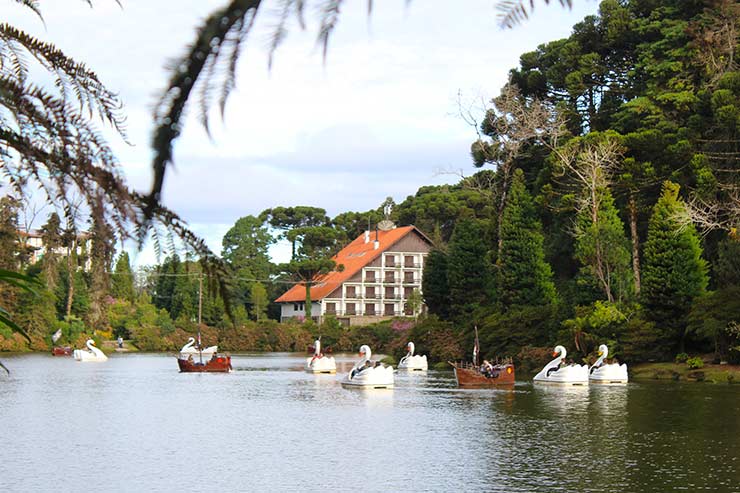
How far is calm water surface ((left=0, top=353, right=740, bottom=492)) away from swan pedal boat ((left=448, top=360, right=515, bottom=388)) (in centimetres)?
68

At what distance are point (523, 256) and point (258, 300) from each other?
38.9 meters

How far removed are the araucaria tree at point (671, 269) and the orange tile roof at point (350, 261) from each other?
140 feet

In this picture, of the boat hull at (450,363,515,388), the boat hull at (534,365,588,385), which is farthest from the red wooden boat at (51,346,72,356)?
the boat hull at (534,365,588,385)

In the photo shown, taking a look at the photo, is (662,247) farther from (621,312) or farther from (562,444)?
(562,444)

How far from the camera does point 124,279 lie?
7.06 feet

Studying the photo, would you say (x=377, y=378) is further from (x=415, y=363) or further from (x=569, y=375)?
(x=415, y=363)

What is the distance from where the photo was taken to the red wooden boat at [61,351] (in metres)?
57.1

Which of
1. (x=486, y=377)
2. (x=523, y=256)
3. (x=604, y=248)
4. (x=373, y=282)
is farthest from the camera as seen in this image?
(x=373, y=282)

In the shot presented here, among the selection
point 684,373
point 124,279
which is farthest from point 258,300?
point 124,279

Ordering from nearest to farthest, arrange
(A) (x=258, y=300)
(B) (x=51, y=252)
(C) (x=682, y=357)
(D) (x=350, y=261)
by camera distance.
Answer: (B) (x=51, y=252)
(C) (x=682, y=357)
(A) (x=258, y=300)
(D) (x=350, y=261)

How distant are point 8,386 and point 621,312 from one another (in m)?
21.9

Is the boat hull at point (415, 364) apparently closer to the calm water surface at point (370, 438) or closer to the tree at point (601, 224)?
the tree at point (601, 224)

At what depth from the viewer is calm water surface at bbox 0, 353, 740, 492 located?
47.4ft

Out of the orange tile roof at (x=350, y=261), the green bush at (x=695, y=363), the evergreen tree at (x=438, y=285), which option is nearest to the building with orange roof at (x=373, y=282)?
the orange tile roof at (x=350, y=261)
